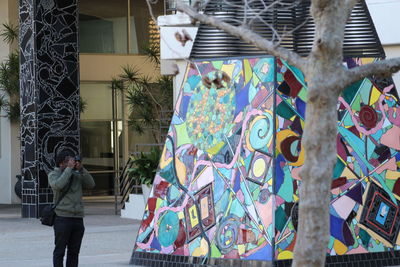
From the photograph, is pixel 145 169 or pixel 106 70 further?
pixel 106 70

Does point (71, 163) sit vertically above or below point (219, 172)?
above

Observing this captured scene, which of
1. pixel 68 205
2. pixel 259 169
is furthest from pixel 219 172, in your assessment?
pixel 68 205

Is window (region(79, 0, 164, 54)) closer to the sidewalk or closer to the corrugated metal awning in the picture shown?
the sidewalk

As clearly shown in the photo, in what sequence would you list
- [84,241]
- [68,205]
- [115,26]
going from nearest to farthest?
[68,205]
[84,241]
[115,26]

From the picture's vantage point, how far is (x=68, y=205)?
10.2 metres

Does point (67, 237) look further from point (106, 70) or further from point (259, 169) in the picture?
point (106, 70)

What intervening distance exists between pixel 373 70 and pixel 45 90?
1494cm

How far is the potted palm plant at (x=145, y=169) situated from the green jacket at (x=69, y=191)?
31.7 feet

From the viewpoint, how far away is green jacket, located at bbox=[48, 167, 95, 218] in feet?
33.3

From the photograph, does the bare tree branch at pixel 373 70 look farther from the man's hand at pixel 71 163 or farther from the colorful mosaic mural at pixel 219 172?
the colorful mosaic mural at pixel 219 172

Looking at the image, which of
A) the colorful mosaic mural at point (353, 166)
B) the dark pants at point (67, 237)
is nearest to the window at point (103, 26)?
the colorful mosaic mural at point (353, 166)

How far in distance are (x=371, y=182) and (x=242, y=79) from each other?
2.08 meters

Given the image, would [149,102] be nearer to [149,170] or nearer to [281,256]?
[149,170]

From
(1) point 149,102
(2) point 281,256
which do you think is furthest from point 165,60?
(2) point 281,256
